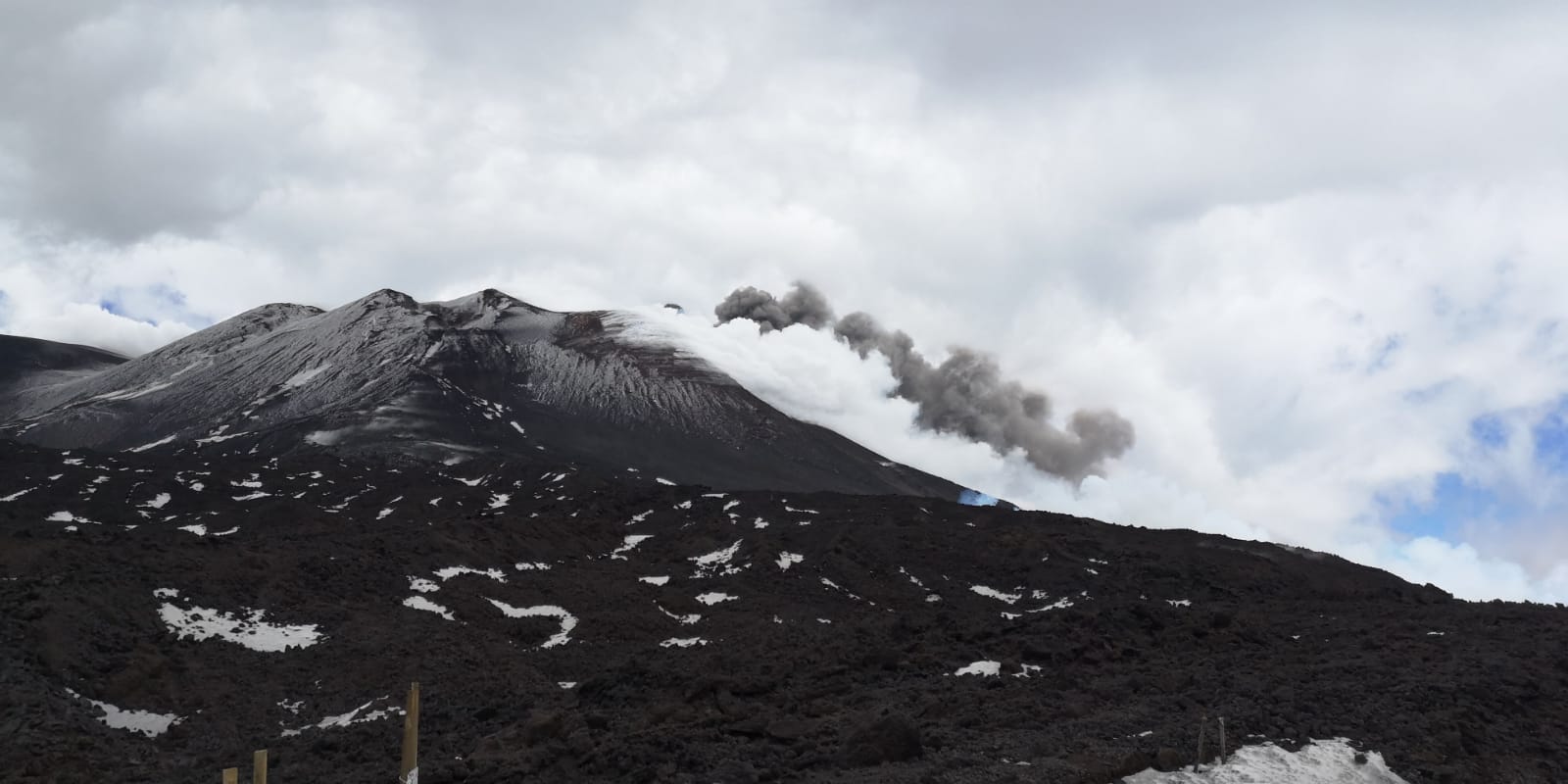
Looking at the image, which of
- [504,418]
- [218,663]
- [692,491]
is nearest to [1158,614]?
[218,663]

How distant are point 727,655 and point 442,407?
11052 cm

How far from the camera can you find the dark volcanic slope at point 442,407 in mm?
121750

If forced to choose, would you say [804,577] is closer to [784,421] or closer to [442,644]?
[442,644]

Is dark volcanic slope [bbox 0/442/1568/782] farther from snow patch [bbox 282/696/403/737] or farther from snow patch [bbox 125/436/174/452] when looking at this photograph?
snow patch [bbox 125/436/174/452]

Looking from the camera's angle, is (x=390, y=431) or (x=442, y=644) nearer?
(x=442, y=644)

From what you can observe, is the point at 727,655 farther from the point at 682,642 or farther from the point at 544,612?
the point at 544,612

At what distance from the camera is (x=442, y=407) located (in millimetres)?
131875

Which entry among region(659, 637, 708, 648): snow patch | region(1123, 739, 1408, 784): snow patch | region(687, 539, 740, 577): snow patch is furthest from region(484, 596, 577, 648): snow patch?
region(1123, 739, 1408, 784): snow patch

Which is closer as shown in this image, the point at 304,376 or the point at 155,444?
the point at 155,444

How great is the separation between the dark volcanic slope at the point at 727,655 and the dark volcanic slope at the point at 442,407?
53386mm

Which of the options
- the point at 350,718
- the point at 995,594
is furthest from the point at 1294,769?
the point at 995,594

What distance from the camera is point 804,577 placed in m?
53.4

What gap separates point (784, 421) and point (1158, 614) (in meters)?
116

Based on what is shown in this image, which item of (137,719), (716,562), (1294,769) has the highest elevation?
(716,562)
